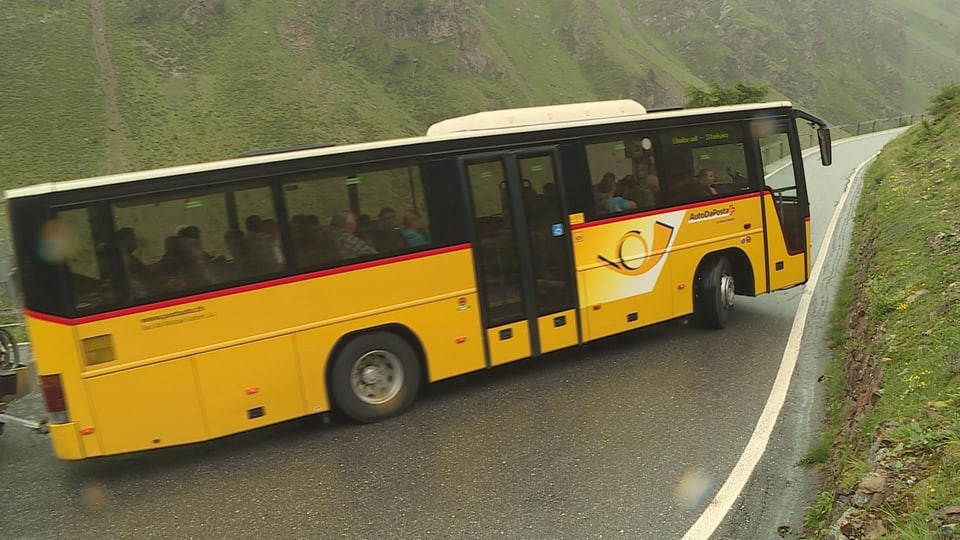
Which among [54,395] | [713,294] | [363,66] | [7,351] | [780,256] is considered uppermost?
[363,66]

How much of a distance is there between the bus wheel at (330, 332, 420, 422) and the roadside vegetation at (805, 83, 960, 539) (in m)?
4.20

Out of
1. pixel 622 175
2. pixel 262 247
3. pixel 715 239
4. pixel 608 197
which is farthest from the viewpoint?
pixel 715 239

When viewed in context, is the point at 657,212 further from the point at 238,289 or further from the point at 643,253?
the point at 238,289

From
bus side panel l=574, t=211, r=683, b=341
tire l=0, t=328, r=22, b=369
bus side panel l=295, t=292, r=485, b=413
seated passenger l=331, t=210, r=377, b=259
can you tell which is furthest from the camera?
bus side panel l=574, t=211, r=683, b=341

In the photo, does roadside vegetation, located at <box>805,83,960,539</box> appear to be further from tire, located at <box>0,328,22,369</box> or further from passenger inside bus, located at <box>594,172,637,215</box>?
tire, located at <box>0,328,22,369</box>

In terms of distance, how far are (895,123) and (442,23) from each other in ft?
166

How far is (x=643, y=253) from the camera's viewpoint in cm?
982

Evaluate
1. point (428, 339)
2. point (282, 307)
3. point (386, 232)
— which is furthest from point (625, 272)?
point (282, 307)

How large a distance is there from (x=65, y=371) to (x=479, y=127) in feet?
17.1

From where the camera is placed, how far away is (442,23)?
285ft

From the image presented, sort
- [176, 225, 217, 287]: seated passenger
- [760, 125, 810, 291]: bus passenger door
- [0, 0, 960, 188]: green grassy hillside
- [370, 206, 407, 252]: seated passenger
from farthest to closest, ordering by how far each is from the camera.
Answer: [0, 0, 960, 188]: green grassy hillside → [760, 125, 810, 291]: bus passenger door → [370, 206, 407, 252]: seated passenger → [176, 225, 217, 287]: seated passenger

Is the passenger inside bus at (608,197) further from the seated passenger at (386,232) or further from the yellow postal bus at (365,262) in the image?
the seated passenger at (386,232)

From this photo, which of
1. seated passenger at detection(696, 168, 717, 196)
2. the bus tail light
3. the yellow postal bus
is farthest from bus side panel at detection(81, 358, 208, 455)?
seated passenger at detection(696, 168, 717, 196)

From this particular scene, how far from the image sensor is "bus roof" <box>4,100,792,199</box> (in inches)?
269
